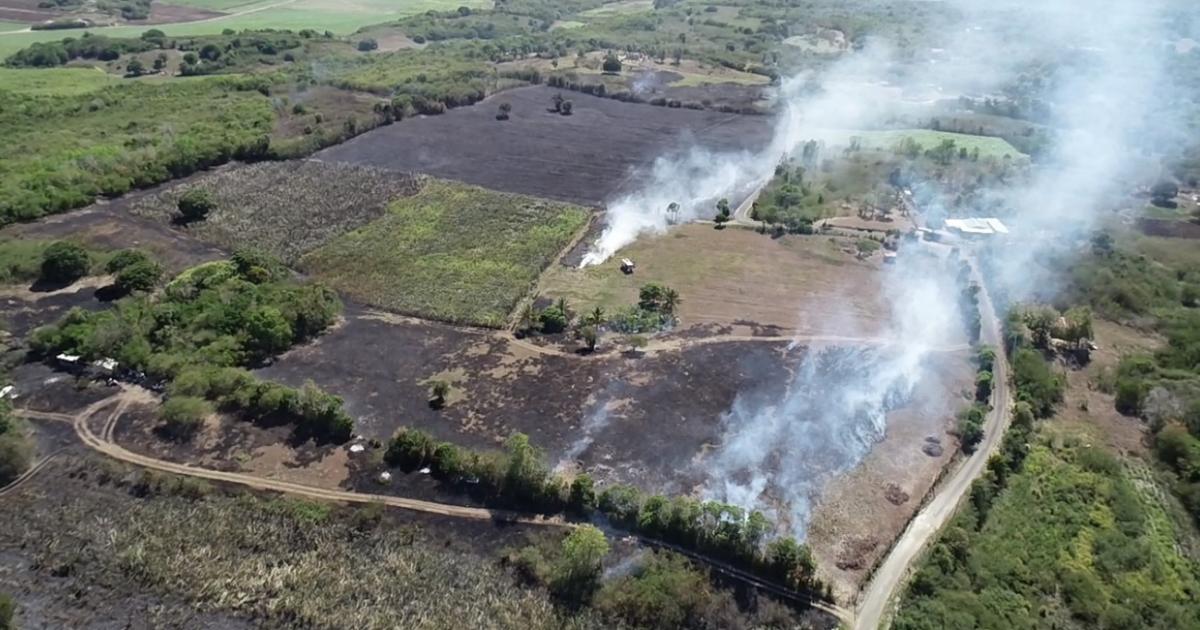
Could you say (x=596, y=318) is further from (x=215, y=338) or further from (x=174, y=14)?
(x=174, y=14)

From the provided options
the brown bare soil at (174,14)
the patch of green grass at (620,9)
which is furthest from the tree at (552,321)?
the patch of green grass at (620,9)

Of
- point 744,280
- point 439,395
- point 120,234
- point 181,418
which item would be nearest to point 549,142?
point 744,280

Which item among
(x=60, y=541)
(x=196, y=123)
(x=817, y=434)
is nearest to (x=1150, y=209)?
(x=817, y=434)

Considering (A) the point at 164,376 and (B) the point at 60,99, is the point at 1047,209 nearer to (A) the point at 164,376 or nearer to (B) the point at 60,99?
(A) the point at 164,376

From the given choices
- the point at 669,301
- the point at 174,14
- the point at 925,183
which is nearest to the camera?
the point at 669,301

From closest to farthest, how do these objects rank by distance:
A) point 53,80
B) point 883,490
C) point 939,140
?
point 883,490 < point 939,140 < point 53,80

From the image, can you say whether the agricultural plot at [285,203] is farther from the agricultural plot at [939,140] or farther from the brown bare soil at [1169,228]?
the brown bare soil at [1169,228]

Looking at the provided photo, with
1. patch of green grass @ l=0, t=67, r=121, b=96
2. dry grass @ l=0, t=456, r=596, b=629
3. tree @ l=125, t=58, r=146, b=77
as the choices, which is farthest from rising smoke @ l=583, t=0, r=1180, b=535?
tree @ l=125, t=58, r=146, b=77

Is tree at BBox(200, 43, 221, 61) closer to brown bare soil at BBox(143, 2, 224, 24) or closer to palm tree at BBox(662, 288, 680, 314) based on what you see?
brown bare soil at BBox(143, 2, 224, 24)
